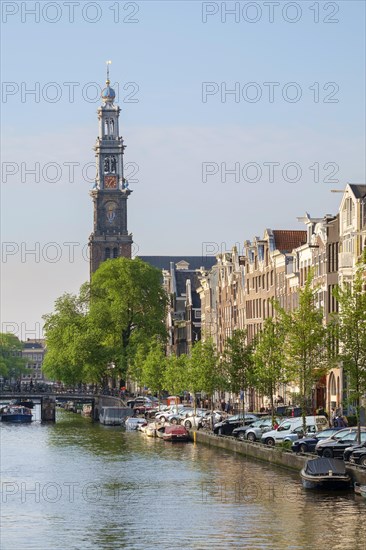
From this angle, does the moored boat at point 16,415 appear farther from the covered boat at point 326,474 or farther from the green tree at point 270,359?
the covered boat at point 326,474

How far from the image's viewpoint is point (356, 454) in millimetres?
68750

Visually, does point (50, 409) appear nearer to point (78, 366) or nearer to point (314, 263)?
point (78, 366)

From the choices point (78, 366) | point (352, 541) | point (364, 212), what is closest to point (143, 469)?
point (364, 212)

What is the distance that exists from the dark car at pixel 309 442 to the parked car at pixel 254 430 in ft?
42.7

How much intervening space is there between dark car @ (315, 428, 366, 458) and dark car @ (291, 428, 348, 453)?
1689mm

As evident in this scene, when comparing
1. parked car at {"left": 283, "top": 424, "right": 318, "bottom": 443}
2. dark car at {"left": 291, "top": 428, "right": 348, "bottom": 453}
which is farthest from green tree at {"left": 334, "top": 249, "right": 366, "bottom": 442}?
parked car at {"left": 283, "top": 424, "right": 318, "bottom": 443}

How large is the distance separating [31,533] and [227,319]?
96036 mm

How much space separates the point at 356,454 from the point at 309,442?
31.3 feet

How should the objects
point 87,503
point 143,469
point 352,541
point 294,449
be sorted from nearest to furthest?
1. point 352,541
2. point 87,503
3. point 294,449
4. point 143,469

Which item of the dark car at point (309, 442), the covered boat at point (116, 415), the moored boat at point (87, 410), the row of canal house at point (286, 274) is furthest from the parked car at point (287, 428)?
the moored boat at point (87, 410)

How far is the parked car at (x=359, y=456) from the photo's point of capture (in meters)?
68.1

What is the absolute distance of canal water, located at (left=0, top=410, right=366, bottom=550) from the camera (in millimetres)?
56312

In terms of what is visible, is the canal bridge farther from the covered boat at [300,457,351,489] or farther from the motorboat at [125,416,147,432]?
the covered boat at [300,457,351,489]

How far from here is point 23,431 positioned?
452 ft
